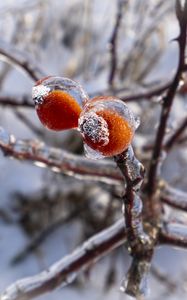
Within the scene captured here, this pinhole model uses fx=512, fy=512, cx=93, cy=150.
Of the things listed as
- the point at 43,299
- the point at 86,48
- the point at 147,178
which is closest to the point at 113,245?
the point at 147,178

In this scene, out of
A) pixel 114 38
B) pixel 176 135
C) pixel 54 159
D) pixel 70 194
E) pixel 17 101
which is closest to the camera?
pixel 54 159

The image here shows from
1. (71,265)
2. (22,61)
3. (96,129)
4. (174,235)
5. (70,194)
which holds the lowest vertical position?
(70,194)

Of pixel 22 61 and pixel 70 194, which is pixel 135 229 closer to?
pixel 22 61

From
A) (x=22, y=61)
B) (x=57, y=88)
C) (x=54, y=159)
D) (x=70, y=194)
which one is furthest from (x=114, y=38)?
(x=70, y=194)

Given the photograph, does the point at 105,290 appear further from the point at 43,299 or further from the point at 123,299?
the point at 43,299

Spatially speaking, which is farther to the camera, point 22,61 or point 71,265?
point 22,61

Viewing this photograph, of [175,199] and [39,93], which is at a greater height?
[39,93]
